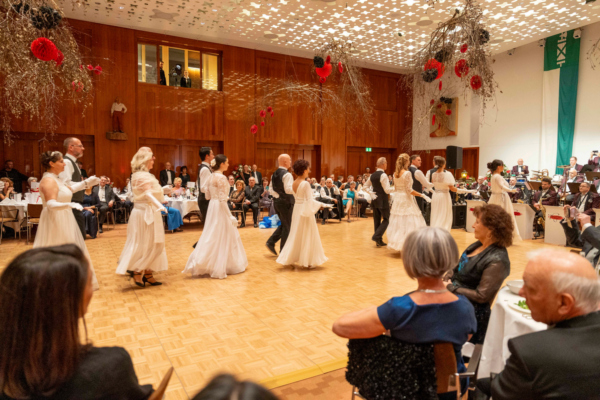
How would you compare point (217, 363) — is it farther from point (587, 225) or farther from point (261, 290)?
point (587, 225)

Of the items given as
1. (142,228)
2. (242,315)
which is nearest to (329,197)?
(142,228)

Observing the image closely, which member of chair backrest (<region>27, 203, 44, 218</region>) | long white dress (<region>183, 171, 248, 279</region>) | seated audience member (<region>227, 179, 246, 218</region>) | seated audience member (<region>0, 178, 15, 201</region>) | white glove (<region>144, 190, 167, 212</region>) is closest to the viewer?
white glove (<region>144, 190, 167, 212</region>)

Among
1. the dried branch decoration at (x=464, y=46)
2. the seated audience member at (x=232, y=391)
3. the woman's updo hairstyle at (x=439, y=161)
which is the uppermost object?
Result: the dried branch decoration at (x=464, y=46)

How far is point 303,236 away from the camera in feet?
17.9

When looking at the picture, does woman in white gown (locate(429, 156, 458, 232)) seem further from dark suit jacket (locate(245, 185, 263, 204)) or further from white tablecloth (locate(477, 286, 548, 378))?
white tablecloth (locate(477, 286, 548, 378))

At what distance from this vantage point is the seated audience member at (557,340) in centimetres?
109

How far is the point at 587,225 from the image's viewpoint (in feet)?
9.34

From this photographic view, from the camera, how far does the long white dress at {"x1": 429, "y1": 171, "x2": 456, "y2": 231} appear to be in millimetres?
7281

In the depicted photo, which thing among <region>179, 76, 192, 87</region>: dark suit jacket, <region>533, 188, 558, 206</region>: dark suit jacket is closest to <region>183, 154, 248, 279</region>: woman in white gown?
<region>533, 188, 558, 206</region>: dark suit jacket

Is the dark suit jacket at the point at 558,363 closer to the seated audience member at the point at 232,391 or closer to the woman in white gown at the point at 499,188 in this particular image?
the seated audience member at the point at 232,391

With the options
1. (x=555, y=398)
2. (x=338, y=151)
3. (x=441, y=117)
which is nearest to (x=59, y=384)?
(x=555, y=398)

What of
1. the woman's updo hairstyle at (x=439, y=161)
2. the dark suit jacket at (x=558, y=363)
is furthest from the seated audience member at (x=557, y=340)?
the woman's updo hairstyle at (x=439, y=161)

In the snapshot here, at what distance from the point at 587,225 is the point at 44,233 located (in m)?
4.93

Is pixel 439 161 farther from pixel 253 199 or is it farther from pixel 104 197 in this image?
pixel 104 197
